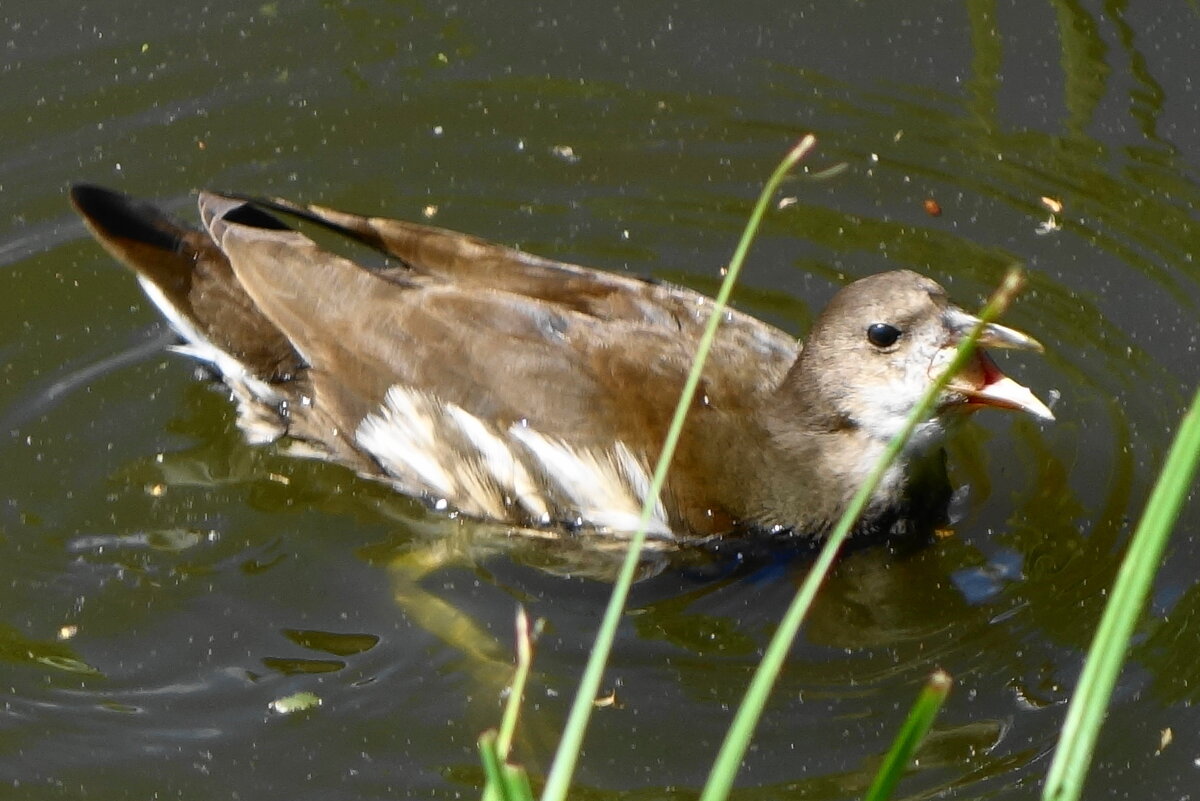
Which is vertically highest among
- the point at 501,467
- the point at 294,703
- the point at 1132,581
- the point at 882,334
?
the point at 1132,581

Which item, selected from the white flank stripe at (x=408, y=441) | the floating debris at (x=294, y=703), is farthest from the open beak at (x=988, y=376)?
the floating debris at (x=294, y=703)

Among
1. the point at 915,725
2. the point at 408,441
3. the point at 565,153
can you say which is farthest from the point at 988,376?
the point at 915,725

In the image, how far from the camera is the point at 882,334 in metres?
4.60

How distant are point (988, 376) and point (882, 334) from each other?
31 cm

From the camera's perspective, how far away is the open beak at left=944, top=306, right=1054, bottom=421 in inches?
175

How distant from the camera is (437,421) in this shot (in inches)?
188

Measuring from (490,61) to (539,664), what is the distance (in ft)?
9.04

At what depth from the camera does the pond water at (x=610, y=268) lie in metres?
4.31

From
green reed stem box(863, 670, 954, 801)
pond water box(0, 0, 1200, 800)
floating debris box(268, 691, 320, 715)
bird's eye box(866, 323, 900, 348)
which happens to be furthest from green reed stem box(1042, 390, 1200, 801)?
floating debris box(268, 691, 320, 715)

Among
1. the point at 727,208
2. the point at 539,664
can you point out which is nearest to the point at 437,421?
the point at 539,664

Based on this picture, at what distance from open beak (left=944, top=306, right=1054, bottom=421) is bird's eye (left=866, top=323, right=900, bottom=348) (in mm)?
149

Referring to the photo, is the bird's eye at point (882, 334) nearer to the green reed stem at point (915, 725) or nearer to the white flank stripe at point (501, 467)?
the white flank stripe at point (501, 467)

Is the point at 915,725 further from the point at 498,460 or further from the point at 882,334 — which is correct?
the point at 498,460

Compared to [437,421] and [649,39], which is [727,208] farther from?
[437,421]
